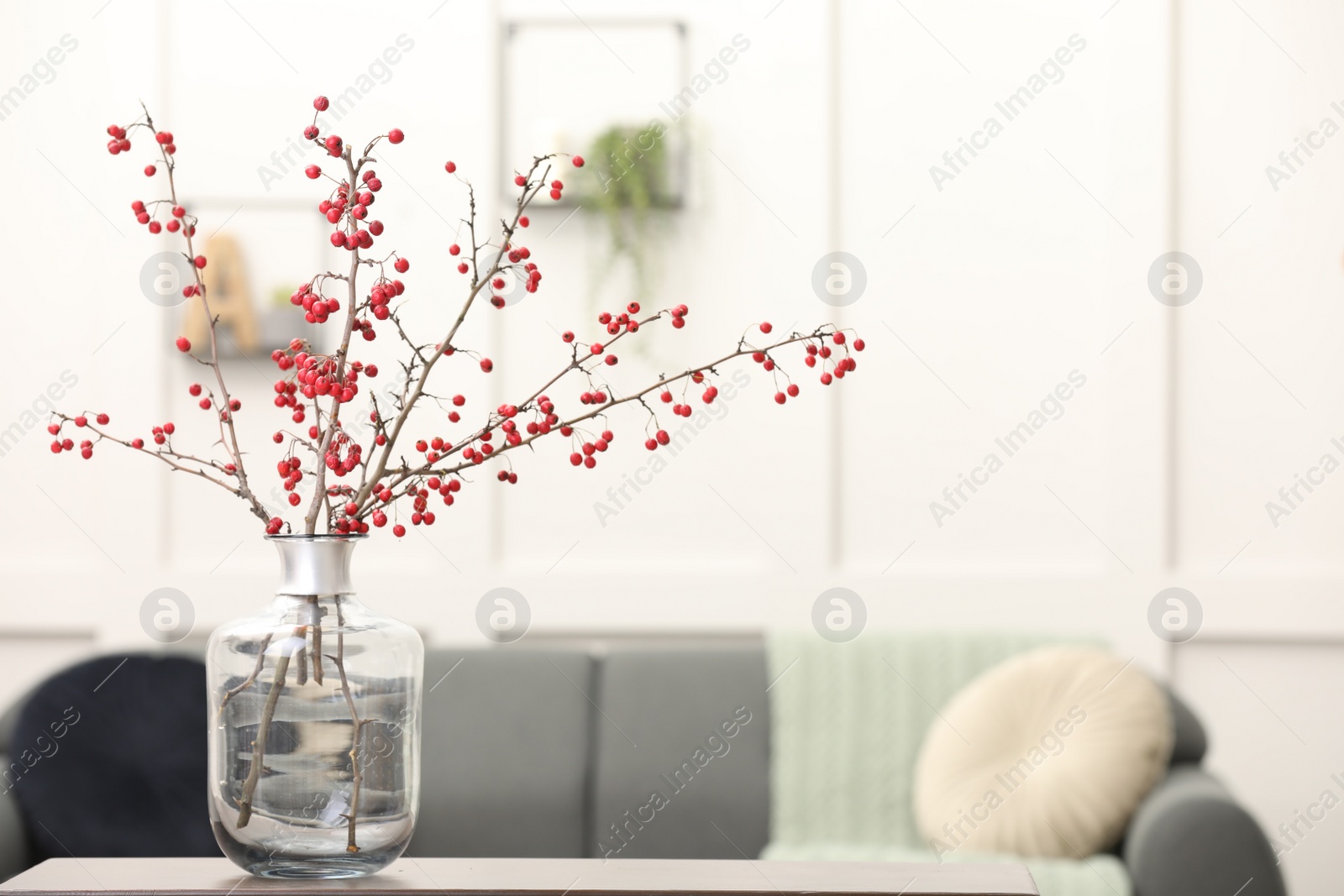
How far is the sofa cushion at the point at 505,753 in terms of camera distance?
7.82 ft

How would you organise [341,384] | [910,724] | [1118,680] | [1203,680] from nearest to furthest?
[341,384] → [1118,680] → [910,724] → [1203,680]

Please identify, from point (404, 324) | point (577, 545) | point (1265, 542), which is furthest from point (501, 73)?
point (1265, 542)

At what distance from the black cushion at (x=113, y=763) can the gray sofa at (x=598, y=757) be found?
0.63ft

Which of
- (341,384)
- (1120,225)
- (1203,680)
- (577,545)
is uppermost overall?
(1120,225)

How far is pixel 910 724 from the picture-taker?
2510 millimetres

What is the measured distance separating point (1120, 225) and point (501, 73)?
5.09ft

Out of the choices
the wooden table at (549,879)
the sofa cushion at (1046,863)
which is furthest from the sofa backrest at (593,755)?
the wooden table at (549,879)

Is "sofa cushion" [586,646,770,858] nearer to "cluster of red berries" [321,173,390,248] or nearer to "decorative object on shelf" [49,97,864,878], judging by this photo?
"decorative object on shelf" [49,97,864,878]

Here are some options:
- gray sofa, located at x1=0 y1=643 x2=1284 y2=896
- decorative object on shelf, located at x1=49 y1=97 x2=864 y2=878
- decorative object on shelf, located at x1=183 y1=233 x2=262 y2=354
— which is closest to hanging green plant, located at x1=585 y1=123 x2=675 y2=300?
decorative object on shelf, located at x1=183 y1=233 x2=262 y2=354

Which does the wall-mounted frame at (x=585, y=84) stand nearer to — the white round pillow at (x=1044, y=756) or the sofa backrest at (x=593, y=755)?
the sofa backrest at (x=593, y=755)

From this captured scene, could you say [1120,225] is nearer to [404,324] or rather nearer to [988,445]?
[988,445]

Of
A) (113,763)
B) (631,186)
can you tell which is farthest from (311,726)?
(631,186)

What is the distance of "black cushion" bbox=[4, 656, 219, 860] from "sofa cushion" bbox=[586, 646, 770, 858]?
29.2 inches

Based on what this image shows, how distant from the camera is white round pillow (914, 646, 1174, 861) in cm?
221
